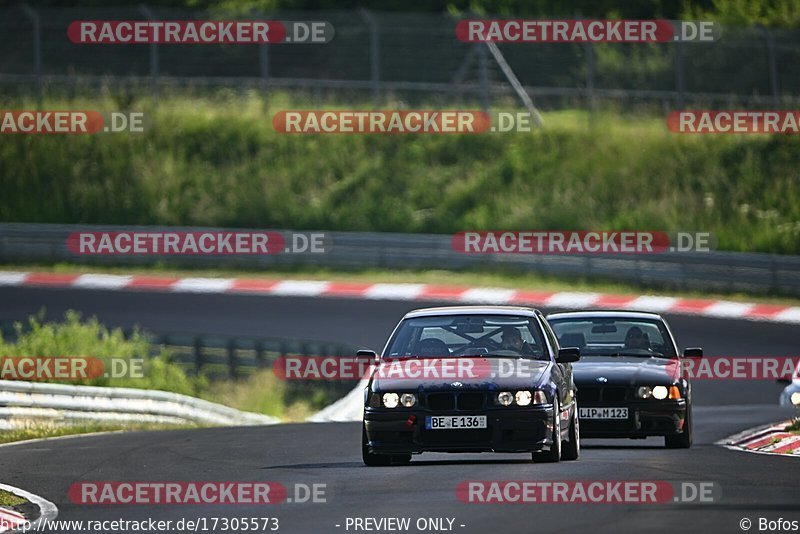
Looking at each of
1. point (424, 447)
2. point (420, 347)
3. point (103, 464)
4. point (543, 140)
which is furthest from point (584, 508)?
point (543, 140)

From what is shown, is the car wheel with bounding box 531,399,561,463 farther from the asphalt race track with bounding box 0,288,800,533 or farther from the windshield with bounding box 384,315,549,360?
the windshield with bounding box 384,315,549,360

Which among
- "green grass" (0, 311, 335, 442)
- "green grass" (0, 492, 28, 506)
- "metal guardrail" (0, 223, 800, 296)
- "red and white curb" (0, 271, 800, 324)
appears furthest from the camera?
"metal guardrail" (0, 223, 800, 296)

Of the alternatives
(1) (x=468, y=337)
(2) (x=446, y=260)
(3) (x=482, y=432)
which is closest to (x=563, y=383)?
(1) (x=468, y=337)

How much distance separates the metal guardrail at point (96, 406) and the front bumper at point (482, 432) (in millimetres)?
7517

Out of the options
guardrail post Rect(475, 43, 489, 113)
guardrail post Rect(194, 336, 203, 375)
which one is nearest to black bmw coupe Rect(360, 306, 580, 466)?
guardrail post Rect(194, 336, 203, 375)

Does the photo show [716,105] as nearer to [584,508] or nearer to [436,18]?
[436,18]

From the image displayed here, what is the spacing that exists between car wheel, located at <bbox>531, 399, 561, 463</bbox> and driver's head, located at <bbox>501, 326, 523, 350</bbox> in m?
0.89

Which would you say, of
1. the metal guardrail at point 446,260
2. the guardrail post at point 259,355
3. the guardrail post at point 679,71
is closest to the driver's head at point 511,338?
the guardrail post at point 259,355

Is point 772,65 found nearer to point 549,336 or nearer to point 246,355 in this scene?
point 246,355

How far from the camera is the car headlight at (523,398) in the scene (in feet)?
43.5

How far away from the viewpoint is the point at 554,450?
13.7 metres

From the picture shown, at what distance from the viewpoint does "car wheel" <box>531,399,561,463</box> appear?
13.5 metres

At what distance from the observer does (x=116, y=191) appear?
145ft

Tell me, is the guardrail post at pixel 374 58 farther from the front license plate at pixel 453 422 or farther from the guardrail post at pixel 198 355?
the front license plate at pixel 453 422
